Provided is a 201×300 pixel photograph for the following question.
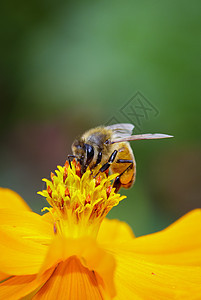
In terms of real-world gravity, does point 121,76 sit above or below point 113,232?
above

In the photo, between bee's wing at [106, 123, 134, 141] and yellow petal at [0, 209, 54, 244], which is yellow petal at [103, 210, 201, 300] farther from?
bee's wing at [106, 123, 134, 141]

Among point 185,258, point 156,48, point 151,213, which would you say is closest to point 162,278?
point 185,258

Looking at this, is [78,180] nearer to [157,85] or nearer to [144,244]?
[144,244]

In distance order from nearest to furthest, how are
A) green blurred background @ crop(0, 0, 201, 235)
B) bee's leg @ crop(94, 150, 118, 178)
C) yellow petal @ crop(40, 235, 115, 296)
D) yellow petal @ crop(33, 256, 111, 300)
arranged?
yellow petal @ crop(40, 235, 115, 296) < yellow petal @ crop(33, 256, 111, 300) < bee's leg @ crop(94, 150, 118, 178) < green blurred background @ crop(0, 0, 201, 235)

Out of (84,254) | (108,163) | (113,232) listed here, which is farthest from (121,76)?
(84,254)

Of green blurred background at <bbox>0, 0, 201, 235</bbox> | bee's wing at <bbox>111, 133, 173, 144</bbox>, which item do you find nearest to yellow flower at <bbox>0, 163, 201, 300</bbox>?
bee's wing at <bbox>111, 133, 173, 144</bbox>

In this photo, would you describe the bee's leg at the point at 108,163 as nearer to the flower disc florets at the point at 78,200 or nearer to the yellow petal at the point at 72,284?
the flower disc florets at the point at 78,200

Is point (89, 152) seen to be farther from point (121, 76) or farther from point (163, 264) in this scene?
point (121, 76)
